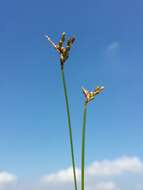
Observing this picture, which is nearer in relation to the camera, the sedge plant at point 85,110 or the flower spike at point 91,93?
the sedge plant at point 85,110

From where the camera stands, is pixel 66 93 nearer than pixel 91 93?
Yes

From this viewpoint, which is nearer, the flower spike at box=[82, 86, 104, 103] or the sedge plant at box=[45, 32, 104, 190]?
the sedge plant at box=[45, 32, 104, 190]

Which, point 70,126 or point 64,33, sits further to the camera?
point 64,33

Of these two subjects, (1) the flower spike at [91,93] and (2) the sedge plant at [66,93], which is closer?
(2) the sedge plant at [66,93]

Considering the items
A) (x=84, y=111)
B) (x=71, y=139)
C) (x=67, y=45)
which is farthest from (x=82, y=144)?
(x=67, y=45)

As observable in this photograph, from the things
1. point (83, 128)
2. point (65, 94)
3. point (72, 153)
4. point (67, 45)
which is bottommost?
point (72, 153)

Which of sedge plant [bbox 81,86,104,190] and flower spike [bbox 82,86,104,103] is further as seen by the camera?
flower spike [bbox 82,86,104,103]

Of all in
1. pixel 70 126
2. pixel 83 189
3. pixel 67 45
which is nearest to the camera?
pixel 83 189

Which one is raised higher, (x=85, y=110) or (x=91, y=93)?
(x=91, y=93)

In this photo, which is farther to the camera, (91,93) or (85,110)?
(91,93)

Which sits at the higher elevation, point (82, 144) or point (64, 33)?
point (64, 33)

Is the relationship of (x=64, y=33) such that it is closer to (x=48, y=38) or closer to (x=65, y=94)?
(x=48, y=38)
